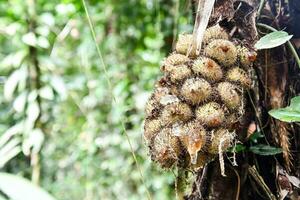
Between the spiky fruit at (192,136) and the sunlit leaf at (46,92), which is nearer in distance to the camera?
the spiky fruit at (192,136)

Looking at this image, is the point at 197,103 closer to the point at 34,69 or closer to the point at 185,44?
the point at 185,44

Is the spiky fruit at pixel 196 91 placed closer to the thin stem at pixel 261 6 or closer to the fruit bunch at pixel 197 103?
the fruit bunch at pixel 197 103

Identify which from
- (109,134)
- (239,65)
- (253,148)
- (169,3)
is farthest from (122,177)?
(239,65)

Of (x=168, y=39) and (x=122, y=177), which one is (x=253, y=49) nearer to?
(x=168, y=39)

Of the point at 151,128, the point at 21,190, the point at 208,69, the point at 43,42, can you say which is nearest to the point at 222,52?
the point at 208,69

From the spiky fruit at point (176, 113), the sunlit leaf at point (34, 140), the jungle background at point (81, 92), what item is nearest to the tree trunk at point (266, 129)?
the spiky fruit at point (176, 113)
